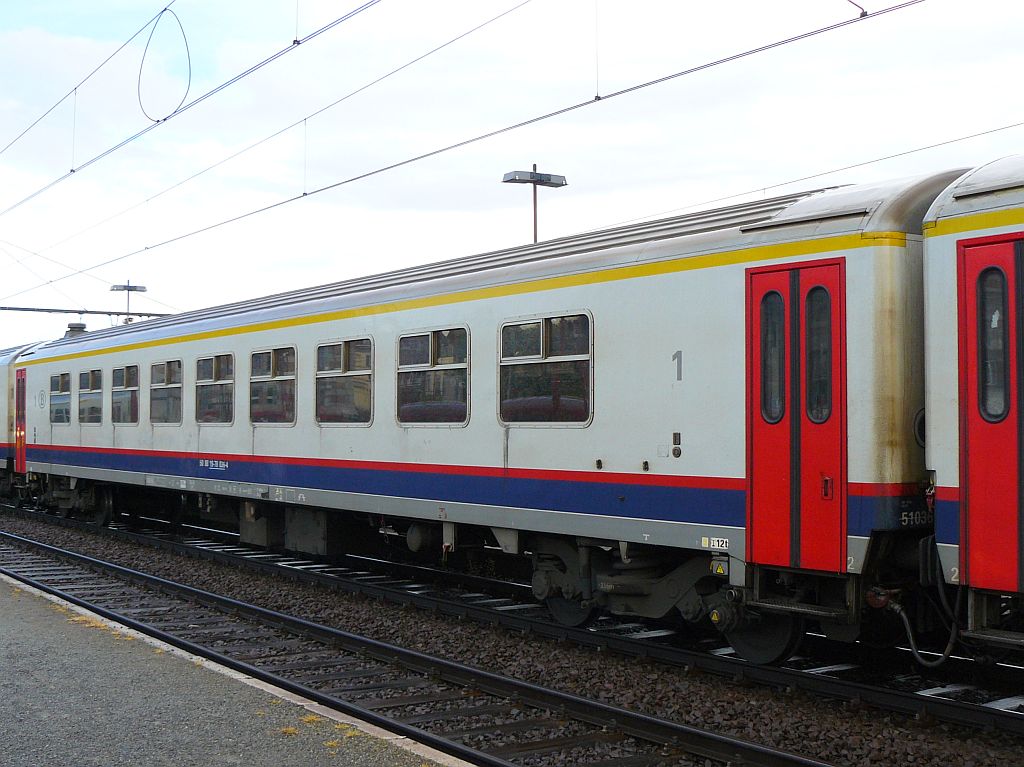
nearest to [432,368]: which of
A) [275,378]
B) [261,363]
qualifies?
[275,378]

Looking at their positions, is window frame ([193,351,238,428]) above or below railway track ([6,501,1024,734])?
above

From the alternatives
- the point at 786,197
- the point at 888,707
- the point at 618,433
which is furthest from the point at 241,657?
the point at 786,197

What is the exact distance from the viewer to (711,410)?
7660 mm

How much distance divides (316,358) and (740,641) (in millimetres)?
6188

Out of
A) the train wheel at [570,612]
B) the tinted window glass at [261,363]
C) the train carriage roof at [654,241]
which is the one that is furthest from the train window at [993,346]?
the tinted window glass at [261,363]

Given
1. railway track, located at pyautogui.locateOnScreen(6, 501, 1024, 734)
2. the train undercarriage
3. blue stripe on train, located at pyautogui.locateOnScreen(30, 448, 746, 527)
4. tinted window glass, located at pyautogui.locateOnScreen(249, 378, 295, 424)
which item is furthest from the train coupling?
tinted window glass, located at pyautogui.locateOnScreen(249, 378, 295, 424)

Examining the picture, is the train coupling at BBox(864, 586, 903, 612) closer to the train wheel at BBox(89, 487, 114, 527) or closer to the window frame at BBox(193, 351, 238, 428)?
the window frame at BBox(193, 351, 238, 428)

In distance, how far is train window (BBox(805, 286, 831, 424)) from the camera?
22.9 feet

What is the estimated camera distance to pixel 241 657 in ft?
28.9

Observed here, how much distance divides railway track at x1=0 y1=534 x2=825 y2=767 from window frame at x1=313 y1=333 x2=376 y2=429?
216 centimetres

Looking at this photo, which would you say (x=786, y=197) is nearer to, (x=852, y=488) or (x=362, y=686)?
(x=852, y=488)

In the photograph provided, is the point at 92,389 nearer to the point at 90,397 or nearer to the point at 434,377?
the point at 90,397

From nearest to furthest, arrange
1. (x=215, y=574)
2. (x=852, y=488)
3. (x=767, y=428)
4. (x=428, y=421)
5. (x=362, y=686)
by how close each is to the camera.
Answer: (x=852, y=488)
(x=767, y=428)
(x=362, y=686)
(x=428, y=421)
(x=215, y=574)

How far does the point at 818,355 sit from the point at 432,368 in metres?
4.36
